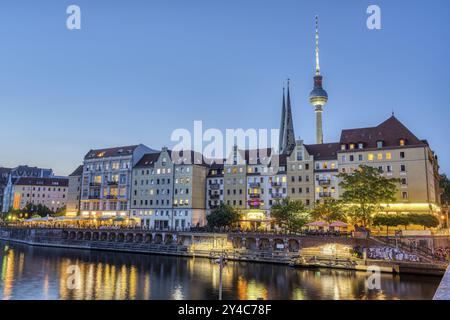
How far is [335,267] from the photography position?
64.6 metres

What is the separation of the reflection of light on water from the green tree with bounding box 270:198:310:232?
1475 inches

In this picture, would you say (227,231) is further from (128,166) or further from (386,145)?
(128,166)

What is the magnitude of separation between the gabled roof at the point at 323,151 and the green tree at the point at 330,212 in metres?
16.9

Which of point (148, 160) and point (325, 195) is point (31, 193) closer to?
point (148, 160)

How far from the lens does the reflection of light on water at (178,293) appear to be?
44.6 meters

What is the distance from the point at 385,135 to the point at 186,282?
59.3m

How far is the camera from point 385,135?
91.8 m

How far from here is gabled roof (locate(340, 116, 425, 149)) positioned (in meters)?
88.8

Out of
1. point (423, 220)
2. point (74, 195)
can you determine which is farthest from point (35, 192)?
point (423, 220)

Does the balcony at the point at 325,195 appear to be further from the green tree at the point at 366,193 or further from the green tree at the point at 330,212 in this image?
the green tree at the point at 366,193

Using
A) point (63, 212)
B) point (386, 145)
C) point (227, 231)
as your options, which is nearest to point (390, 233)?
point (386, 145)
